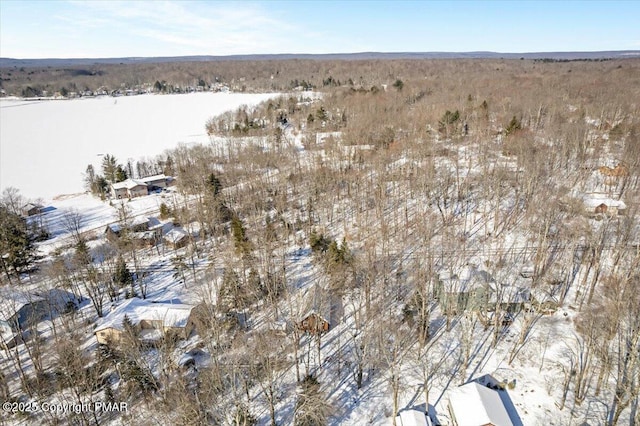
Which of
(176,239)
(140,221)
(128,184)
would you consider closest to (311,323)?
(176,239)

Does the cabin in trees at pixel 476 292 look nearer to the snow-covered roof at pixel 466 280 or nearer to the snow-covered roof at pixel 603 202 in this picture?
the snow-covered roof at pixel 466 280

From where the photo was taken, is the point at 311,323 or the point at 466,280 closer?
the point at 311,323

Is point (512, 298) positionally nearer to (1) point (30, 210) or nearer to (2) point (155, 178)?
(2) point (155, 178)

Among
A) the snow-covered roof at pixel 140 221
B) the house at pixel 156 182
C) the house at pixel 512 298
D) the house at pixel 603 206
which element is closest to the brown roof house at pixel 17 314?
the snow-covered roof at pixel 140 221

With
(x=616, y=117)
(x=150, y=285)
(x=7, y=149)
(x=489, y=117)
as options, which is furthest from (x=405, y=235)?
(x=7, y=149)

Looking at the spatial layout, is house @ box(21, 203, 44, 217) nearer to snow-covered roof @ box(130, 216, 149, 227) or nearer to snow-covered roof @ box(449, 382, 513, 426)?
snow-covered roof @ box(130, 216, 149, 227)

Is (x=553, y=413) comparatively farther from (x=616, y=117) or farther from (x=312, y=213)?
(x=616, y=117)
